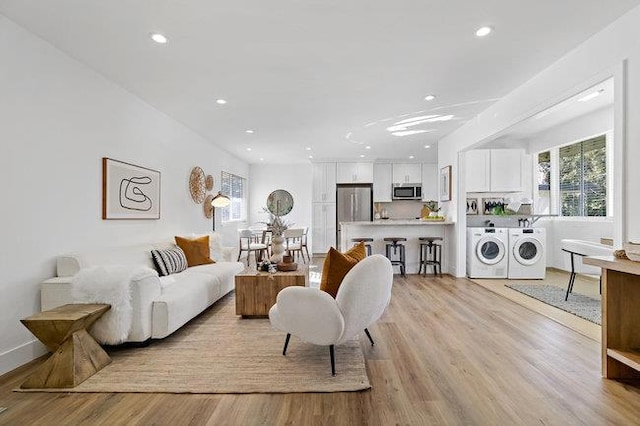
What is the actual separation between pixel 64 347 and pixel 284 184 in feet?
23.5

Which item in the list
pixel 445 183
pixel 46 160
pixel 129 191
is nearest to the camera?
pixel 46 160

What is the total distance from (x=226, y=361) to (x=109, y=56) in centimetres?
283

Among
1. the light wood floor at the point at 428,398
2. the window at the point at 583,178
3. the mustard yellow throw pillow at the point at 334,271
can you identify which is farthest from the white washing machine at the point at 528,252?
the mustard yellow throw pillow at the point at 334,271

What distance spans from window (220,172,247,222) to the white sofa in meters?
3.58

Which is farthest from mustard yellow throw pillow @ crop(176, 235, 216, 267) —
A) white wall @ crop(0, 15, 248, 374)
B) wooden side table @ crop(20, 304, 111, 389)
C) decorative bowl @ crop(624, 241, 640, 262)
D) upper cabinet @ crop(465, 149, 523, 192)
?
upper cabinet @ crop(465, 149, 523, 192)

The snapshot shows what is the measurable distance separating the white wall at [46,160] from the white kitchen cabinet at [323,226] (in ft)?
17.1

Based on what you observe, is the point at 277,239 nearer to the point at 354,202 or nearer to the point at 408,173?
the point at 354,202

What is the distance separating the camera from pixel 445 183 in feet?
20.2

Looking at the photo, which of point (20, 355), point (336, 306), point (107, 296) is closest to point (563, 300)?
point (336, 306)

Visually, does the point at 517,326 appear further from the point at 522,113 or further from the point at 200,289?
Result: the point at 200,289

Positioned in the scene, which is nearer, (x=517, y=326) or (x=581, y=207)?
(x=517, y=326)

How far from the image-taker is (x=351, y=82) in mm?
3486

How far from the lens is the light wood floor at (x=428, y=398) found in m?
1.78

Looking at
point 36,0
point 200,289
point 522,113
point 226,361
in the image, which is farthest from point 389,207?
point 36,0
